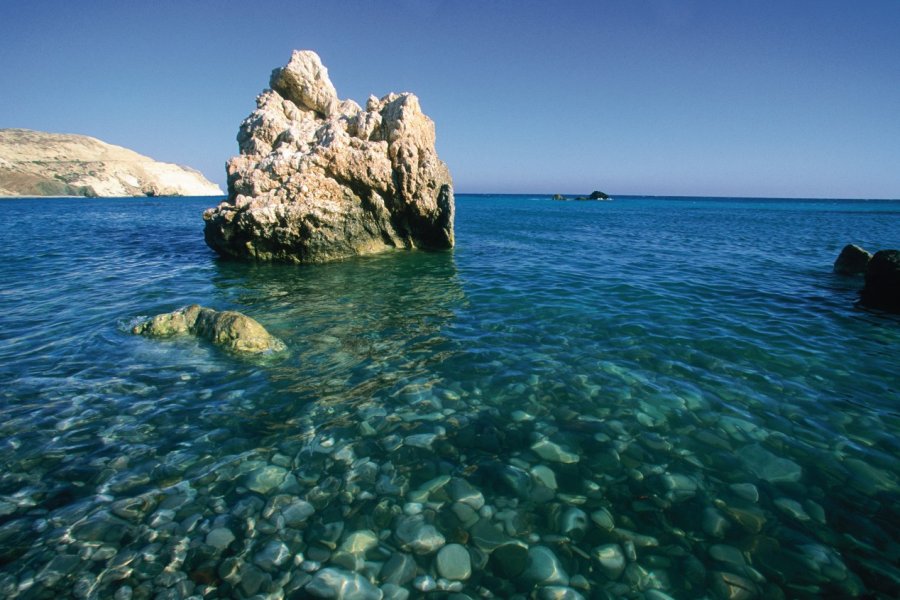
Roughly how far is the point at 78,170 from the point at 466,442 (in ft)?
631

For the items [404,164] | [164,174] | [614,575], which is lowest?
[614,575]

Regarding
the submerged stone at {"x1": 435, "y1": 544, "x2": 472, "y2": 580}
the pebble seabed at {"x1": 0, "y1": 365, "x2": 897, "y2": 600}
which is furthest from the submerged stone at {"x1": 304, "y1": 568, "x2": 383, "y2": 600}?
the submerged stone at {"x1": 435, "y1": 544, "x2": 472, "y2": 580}

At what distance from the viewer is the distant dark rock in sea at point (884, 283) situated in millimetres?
10602

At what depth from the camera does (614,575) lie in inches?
129

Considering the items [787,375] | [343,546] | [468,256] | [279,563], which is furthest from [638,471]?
[468,256]

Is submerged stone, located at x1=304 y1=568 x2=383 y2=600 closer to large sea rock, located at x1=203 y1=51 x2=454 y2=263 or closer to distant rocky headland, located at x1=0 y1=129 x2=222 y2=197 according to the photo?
large sea rock, located at x1=203 y1=51 x2=454 y2=263

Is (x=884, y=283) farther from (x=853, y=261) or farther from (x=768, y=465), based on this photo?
(x=768, y=465)

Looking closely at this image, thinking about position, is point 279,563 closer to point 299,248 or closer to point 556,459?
point 556,459

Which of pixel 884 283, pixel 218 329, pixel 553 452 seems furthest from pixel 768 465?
pixel 884 283

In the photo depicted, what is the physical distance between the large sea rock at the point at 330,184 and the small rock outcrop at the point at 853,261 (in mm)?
16280

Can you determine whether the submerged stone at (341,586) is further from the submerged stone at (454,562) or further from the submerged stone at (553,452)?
the submerged stone at (553,452)

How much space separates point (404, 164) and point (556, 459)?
16348mm

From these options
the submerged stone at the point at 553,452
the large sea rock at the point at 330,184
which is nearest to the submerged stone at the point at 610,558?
the submerged stone at the point at 553,452

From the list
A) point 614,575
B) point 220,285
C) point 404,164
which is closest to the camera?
point 614,575
